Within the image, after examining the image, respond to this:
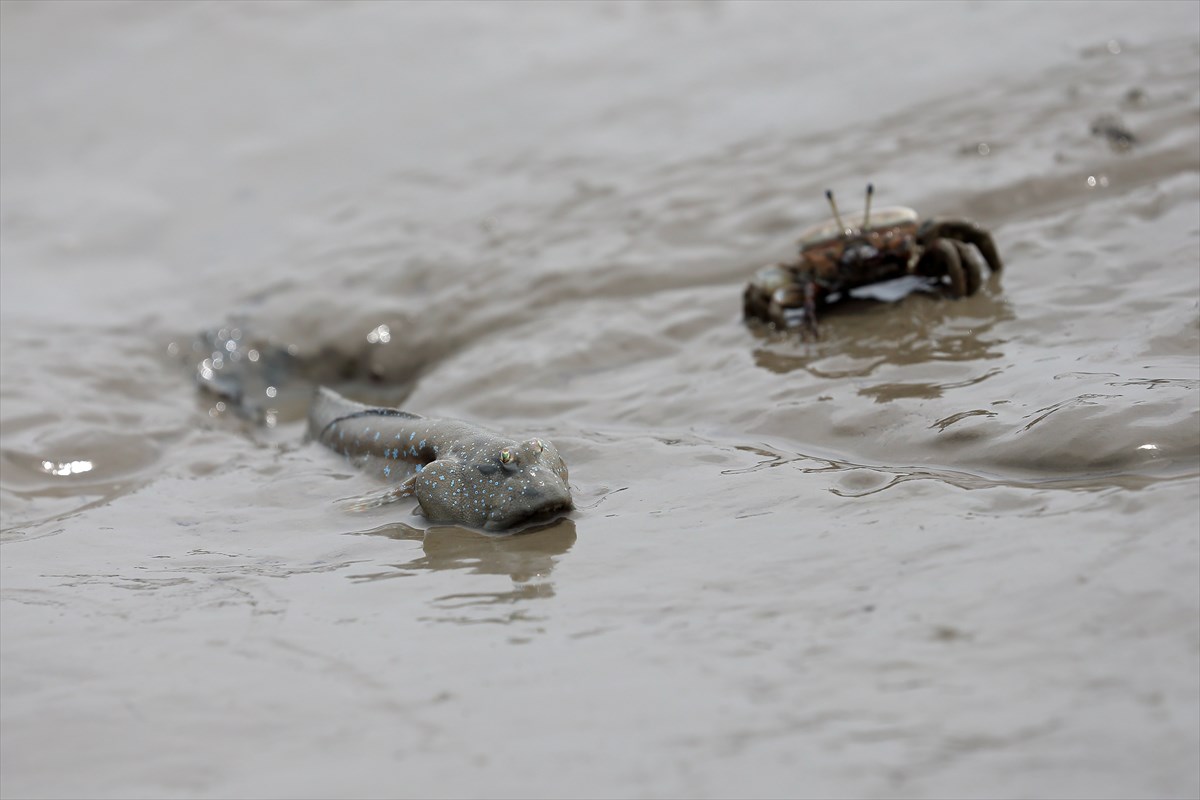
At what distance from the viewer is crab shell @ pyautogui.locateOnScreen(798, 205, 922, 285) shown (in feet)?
21.2

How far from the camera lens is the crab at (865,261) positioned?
255 inches

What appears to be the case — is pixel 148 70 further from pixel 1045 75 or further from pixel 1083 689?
pixel 1083 689

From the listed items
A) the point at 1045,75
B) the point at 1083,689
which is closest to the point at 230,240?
the point at 1045,75

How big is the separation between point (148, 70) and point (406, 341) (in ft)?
23.2

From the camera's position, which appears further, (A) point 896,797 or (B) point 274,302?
(B) point 274,302

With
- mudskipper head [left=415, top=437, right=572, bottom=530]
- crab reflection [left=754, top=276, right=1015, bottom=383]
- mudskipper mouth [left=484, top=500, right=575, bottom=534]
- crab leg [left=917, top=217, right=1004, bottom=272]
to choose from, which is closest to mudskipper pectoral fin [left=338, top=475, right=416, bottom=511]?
mudskipper head [left=415, top=437, right=572, bottom=530]

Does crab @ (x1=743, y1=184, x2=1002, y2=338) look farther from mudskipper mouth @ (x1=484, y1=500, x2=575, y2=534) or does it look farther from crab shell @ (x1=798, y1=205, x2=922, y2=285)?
mudskipper mouth @ (x1=484, y1=500, x2=575, y2=534)

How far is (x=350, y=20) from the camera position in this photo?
1409cm

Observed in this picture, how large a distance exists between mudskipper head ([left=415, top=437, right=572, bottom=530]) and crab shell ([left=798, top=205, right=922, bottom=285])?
2.39 metres

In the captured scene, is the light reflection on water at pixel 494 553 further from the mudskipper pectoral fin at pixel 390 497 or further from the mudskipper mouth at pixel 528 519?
the mudskipper pectoral fin at pixel 390 497

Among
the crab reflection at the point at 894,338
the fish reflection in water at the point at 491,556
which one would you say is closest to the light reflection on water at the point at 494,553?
the fish reflection in water at the point at 491,556

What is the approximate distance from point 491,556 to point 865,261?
10.4 ft

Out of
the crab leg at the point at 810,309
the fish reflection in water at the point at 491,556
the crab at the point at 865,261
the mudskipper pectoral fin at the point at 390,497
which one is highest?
the crab at the point at 865,261

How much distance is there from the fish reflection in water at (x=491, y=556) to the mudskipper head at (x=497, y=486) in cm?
6
